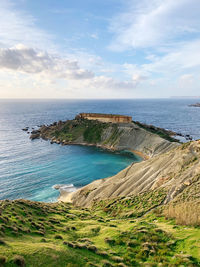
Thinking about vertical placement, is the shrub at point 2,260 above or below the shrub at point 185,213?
above

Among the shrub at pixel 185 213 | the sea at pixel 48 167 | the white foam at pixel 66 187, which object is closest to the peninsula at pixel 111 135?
the sea at pixel 48 167

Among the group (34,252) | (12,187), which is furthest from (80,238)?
(12,187)

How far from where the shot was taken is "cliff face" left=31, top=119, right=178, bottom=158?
72.4 m

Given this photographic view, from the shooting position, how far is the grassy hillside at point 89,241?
12492 millimetres

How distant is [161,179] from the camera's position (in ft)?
104

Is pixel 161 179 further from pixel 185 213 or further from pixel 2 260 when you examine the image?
pixel 2 260

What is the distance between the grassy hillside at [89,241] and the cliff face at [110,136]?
1973 inches

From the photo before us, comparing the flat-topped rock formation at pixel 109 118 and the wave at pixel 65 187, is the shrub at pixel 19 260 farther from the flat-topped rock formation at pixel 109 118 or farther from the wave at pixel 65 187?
the flat-topped rock formation at pixel 109 118

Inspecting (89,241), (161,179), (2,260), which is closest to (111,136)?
(161,179)

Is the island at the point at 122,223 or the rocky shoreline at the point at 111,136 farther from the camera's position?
the rocky shoreline at the point at 111,136

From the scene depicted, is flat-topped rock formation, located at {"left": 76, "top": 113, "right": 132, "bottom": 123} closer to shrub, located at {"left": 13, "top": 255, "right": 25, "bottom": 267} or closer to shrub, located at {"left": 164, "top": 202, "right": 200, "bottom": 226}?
shrub, located at {"left": 164, "top": 202, "right": 200, "bottom": 226}

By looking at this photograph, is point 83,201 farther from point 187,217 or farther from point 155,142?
point 155,142

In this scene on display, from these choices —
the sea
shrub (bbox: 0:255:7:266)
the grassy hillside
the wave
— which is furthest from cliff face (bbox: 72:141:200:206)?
shrub (bbox: 0:255:7:266)

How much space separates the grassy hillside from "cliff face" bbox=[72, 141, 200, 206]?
19.9ft
